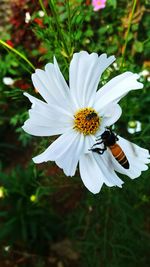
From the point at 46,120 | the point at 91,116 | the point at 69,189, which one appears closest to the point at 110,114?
the point at 91,116

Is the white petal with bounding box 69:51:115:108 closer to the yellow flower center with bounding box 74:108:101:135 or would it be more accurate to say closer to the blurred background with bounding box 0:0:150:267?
the yellow flower center with bounding box 74:108:101:135

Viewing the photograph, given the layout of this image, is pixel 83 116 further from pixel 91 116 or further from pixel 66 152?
pixel 66 152

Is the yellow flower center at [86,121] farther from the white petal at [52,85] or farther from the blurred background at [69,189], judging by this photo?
the blurred background at [69,189]

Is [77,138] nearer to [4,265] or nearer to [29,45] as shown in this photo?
[4,265]

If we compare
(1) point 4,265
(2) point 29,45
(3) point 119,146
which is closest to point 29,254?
(1) point 4,265

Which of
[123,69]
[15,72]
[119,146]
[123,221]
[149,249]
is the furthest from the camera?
[15,72]

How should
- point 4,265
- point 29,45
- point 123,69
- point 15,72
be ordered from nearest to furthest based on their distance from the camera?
1. point 123,69
2. point 4,265
3. point 15,72
4. point 29,45
